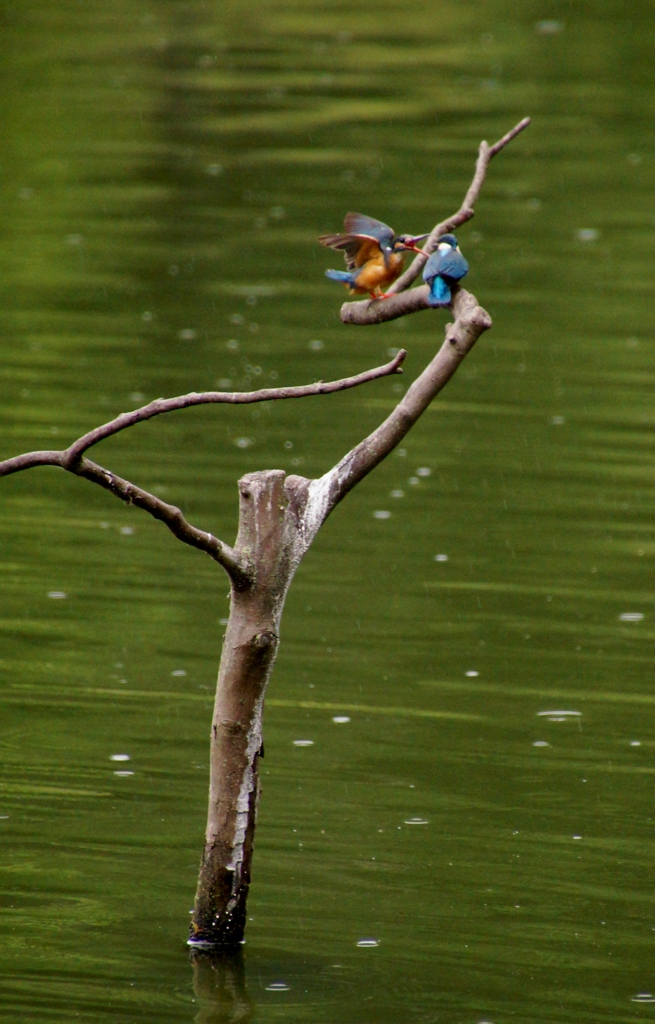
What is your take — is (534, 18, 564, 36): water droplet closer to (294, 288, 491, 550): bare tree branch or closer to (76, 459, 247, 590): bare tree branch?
(294, 288, 491, 550): bare tree branch

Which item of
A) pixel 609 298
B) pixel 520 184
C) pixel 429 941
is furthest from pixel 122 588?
pixel 520 184

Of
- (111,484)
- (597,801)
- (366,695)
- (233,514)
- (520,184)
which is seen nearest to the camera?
(111,484)

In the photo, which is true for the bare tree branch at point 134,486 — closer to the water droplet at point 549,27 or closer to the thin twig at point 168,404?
the thin twig at point 168,404

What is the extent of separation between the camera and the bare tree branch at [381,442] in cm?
537

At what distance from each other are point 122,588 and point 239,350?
494 cm

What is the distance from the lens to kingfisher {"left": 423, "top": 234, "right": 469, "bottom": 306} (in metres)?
5.41

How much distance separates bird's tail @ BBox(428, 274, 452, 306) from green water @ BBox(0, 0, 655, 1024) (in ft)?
6.37

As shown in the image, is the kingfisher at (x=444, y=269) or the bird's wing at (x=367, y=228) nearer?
the kingfisher at (x=444, y=269)

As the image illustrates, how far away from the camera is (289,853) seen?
258 inches

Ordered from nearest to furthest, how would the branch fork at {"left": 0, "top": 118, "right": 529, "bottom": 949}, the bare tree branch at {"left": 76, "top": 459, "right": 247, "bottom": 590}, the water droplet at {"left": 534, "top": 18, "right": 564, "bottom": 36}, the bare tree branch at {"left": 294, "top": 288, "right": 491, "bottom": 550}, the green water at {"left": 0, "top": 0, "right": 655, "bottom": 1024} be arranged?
the bare tree branch at {"left": 76, "top": 459, "right": 247, "bottom": 590} → the branch fork at {"left": 0, "top": 118, "right": 529, "bottom": 949} → the bare tree branch at {"left": 294, "top": 288, "right": 491, "bottom": 550} → the green water at {"left": 0, "top": 0, "right": 655, "bottom": 1024} → the water droplet at {"left": 534, "top": 18, "right": 564, "bottom": 36}

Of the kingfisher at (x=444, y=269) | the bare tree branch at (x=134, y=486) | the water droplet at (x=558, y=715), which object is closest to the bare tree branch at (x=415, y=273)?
the kingfisher at (x=444, y=269)

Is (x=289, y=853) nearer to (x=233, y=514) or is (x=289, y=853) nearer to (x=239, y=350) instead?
(x=233, y=514)

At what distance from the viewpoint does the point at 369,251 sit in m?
5.81

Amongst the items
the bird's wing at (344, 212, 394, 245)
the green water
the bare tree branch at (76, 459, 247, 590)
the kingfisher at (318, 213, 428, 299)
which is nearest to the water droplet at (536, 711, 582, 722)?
the green water
